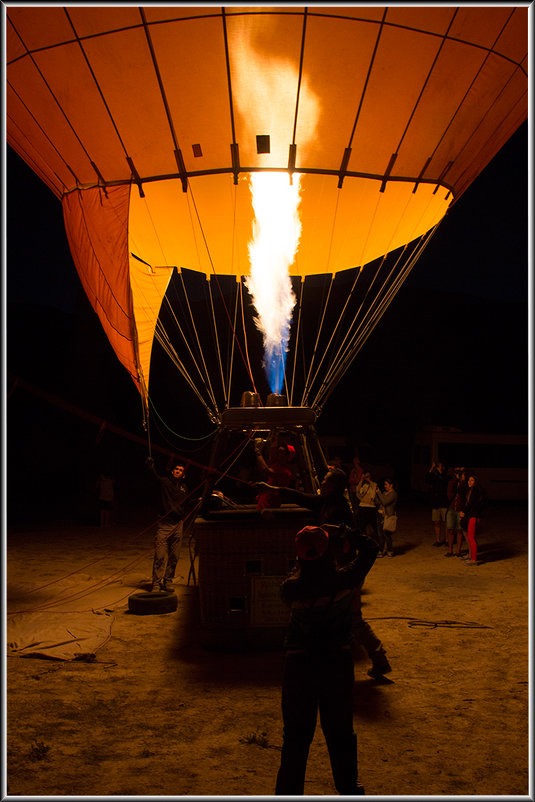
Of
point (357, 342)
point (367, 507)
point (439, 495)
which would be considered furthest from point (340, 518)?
point (439, 495)

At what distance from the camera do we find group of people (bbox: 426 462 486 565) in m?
10.6

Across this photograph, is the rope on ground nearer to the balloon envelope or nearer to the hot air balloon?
the hot air balloon

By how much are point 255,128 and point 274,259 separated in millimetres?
3147

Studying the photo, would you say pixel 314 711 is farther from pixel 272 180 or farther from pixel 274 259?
pixel 274 259

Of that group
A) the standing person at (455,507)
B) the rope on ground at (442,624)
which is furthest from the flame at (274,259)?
the standing person at (455,507)

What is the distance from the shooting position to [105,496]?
15.1 metres

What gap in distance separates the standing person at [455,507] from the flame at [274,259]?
156 inches

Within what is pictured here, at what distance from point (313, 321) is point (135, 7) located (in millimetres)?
33069

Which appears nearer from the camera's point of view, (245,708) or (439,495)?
(245,708)

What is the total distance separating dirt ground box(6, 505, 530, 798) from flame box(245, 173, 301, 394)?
339 cm

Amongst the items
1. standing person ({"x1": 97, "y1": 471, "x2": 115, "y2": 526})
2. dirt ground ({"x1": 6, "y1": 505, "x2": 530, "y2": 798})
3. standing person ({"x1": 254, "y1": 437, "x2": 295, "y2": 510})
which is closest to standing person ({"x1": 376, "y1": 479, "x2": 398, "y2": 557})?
dirt ground ({"x1": 6, "y1": 505, "x2": 530, "y2": 798})

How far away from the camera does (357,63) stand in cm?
689

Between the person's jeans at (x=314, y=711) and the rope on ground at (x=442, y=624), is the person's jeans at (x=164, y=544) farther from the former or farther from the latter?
the person's jeans at (x=314, y=711)

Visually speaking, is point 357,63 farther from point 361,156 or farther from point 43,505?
point 43,505
